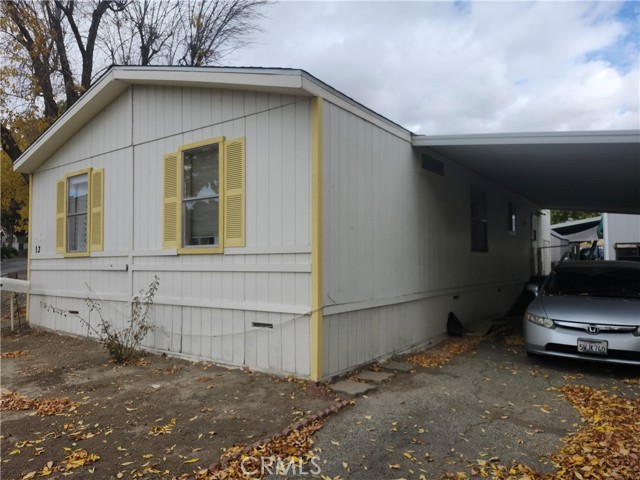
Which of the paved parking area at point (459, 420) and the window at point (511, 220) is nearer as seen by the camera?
the paved parking area at point (459, 420)

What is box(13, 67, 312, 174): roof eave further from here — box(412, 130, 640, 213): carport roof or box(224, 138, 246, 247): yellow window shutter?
box(412, 130, 640, 213): carport roof

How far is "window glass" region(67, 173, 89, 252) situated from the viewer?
8711 mm

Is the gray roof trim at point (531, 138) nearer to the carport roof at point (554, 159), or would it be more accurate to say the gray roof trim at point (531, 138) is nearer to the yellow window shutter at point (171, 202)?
the carport roof at point (554, 159)

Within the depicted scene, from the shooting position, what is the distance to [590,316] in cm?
555

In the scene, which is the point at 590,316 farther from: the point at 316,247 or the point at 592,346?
the point at 316,247

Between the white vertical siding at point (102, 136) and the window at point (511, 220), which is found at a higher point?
the white vertical siding at point (102, 136)

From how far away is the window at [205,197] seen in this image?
588 centimetres

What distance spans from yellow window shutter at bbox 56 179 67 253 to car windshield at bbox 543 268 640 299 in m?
8.99

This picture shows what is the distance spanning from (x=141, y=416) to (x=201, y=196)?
315cm

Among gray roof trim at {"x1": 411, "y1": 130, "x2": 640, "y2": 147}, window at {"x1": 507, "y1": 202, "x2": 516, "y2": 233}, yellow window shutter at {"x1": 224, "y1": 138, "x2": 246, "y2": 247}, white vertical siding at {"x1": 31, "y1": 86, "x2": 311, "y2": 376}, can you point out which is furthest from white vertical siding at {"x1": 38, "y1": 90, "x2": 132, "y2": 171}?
window at {"x1": 507, "y1": 202, "x2": 516, "y2": 233}

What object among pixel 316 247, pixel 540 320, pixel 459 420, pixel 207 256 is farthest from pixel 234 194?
pixel 540 320

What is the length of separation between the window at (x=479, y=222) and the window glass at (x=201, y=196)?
5.61m

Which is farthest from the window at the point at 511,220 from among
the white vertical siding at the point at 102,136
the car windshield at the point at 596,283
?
the white vertical siding at the point at 102,136

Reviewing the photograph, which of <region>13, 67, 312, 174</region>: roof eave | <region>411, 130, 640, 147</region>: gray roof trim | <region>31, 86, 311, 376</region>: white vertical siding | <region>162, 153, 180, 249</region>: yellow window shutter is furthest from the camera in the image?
<region>162, 153, 180, 249</region>: yellow window shutter
